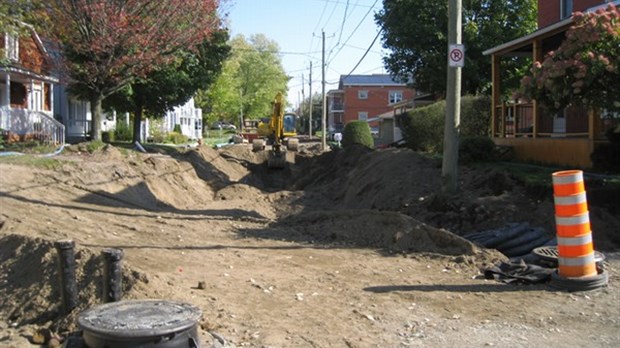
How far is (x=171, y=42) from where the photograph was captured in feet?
74.4

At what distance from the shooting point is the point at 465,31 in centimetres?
3142

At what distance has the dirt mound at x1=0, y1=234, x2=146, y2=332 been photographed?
581cm

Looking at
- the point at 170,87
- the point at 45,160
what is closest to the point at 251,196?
the point at 45,160

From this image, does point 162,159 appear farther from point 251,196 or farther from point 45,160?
point 45,160

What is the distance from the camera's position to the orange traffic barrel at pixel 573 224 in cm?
696

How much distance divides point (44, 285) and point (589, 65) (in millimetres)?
8558

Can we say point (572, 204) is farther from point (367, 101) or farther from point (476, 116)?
point (367, 101)

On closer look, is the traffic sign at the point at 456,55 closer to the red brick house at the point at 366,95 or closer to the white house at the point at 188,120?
the white house at the point at 188,120

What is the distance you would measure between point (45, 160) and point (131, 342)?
13148mm

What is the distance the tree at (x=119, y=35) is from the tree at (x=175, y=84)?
13.9 ft

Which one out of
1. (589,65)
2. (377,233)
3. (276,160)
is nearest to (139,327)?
(377,233)

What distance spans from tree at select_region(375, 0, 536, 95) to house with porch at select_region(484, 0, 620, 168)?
22.6ft

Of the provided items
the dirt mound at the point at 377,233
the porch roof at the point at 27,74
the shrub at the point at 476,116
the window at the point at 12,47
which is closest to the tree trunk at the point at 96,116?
the window at the point at 12,47

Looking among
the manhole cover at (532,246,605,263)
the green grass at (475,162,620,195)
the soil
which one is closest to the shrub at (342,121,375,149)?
the soil
